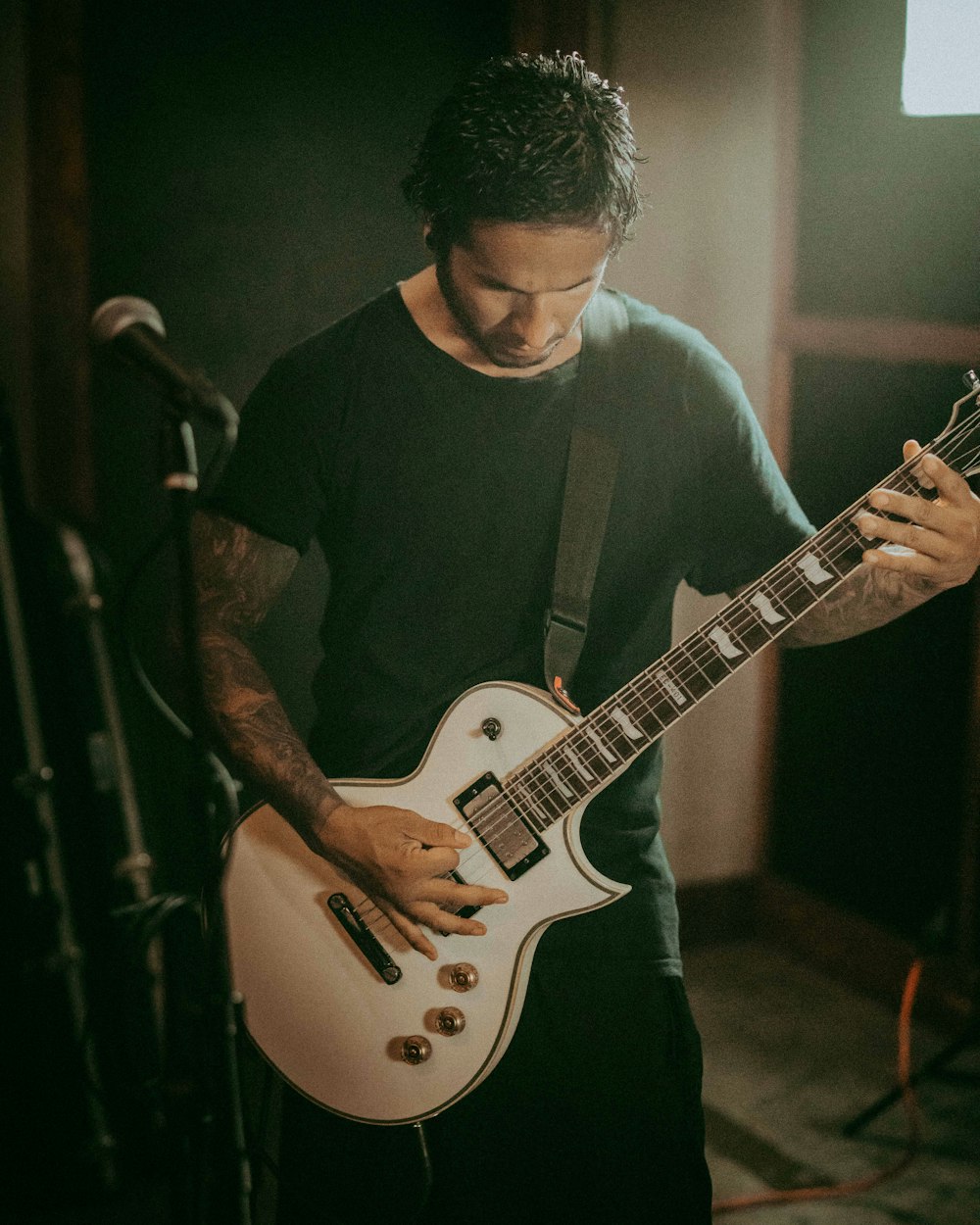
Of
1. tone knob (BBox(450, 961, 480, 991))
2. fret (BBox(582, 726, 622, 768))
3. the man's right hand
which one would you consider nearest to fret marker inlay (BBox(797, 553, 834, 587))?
fret (BBox(582, 726, 622, 768))

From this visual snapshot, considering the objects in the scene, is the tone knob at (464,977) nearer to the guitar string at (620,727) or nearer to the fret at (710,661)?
the guitar string at (620,727)

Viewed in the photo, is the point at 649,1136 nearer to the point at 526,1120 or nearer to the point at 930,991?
the point at 526,1120

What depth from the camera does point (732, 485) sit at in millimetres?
1726

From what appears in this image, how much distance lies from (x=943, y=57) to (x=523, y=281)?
1.09 metres

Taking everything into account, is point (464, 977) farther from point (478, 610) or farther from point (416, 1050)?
point (478, 610)

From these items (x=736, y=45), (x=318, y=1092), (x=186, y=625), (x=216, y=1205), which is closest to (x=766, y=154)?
(x=736, y=45)

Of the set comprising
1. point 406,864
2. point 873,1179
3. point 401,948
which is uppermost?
point 406,864

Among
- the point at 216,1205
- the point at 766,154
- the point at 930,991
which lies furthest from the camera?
the point at 930,991

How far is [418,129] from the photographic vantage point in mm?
1899

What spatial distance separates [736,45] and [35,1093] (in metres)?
2.45

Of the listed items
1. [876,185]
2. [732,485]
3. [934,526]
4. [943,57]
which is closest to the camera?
[934,526]

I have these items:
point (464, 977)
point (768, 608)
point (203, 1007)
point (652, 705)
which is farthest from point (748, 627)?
point (203, 1007)

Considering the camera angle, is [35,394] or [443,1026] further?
[35,394]

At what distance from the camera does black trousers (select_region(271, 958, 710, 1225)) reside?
5.42ft
